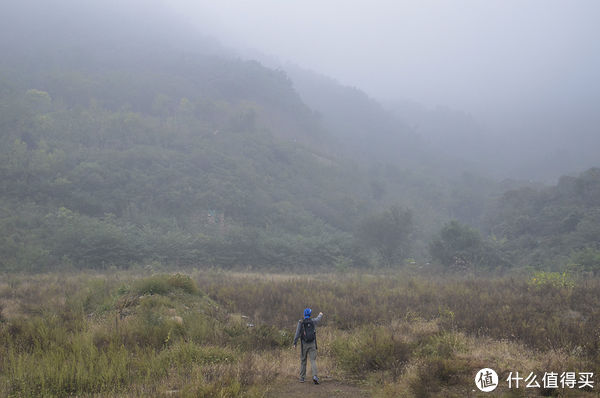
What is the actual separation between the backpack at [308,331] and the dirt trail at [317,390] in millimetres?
850

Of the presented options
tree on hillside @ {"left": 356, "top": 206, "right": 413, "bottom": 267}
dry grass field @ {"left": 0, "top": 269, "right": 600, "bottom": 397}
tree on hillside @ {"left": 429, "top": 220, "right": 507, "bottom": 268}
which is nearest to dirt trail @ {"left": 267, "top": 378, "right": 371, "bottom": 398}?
dry grass field @ {"left": 0, "top": 269, "right": 600, "bottom": 397}

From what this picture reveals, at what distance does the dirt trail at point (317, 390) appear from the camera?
262 inches

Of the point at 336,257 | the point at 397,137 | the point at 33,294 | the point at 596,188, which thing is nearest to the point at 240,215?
the point at 336,257

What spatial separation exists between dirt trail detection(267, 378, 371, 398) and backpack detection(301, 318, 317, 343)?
85cm

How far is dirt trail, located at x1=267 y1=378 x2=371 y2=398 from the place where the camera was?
6652 mm

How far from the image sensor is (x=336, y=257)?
1282 inches

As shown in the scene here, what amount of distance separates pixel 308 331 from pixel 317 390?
3.52ft

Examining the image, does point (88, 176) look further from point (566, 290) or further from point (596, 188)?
point (596, 188)

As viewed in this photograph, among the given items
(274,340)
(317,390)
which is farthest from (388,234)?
(317,390)

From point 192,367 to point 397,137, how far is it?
353 ft

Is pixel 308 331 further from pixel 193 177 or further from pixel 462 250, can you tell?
pixel 193 177

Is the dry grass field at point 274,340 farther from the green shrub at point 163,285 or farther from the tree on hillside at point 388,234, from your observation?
the tree on hillside at point 388,234


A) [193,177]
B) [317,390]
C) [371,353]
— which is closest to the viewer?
[317,390]

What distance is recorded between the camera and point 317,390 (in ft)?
22.7
